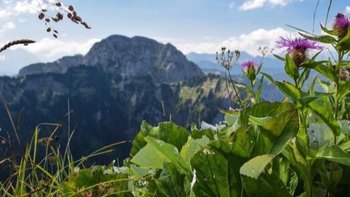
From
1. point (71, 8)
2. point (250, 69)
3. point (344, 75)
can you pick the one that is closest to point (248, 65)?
point (250, 69)

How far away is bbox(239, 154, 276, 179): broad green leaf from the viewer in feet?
5.14

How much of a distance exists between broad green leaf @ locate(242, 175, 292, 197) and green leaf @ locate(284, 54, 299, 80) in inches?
17.7

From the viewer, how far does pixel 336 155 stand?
1.63 m

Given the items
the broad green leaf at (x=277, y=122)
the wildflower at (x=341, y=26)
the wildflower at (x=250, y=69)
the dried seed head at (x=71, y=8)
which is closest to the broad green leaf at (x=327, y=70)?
the wildflower at (x=341, y=26)

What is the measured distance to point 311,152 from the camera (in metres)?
1.79

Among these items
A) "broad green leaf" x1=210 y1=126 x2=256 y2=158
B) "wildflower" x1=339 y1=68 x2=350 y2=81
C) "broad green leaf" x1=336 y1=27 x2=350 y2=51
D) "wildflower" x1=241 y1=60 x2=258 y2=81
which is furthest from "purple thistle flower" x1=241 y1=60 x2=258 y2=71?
"broad green leaf" x1=210 y1=126 x2=256 y2=158

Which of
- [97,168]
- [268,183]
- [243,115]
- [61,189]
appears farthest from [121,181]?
[268,183]

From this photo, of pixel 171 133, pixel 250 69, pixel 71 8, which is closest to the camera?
pixel 171 133

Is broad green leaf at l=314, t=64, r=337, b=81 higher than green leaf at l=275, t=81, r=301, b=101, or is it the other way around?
broad green leaf at l=314, t=64, r=337, b=81

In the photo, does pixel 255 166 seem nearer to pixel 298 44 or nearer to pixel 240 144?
pixel 240 144

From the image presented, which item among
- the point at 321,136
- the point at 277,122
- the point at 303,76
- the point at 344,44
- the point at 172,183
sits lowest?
the point at 172,183

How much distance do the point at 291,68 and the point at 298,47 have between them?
253mm

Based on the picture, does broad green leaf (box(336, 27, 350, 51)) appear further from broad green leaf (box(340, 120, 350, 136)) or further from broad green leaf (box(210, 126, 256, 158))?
broad green leaf (box(210, 126, 256, 158))

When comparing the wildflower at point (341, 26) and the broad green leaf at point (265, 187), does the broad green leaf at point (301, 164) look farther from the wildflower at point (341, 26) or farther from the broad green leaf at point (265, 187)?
the wildflower at point (341, 26)
